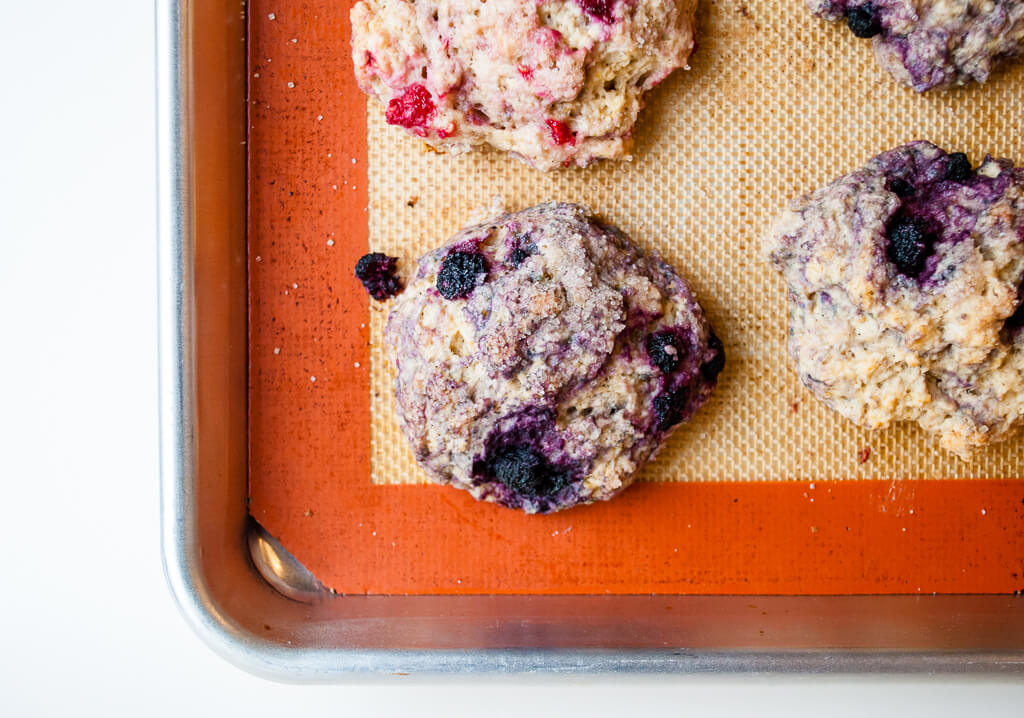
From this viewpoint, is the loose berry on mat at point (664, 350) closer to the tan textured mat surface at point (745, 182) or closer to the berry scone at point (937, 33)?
the tan textured mat surface at point (745, 182)

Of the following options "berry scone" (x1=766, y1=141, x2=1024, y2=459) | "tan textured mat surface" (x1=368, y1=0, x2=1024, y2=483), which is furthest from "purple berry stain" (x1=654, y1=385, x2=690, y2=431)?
"berry scone" (x1=766, y1=141, x2=1024, y2=459)

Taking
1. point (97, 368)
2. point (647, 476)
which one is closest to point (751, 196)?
point (647, 476)

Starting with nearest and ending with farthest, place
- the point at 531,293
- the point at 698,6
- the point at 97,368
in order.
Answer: the point at 531,293 → the point at 698,6 → the point at 97,368


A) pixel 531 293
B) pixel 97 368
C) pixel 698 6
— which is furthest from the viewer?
pixel 97 368

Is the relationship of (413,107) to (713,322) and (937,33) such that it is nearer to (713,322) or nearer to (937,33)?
(713,322)

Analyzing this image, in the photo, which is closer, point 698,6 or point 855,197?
point 855,197

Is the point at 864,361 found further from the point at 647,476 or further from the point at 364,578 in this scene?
the point at 364,578

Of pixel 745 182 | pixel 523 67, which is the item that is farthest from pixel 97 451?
pixel 745 182
